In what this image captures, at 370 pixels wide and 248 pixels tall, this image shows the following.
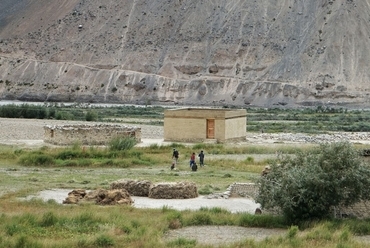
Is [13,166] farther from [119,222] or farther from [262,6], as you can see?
[262,6]

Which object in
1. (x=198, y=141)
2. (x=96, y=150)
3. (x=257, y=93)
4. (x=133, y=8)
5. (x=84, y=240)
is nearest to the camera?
(x=84, y=240)

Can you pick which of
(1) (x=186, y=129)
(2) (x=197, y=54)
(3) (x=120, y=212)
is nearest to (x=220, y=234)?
(3) (x=120, y=212)

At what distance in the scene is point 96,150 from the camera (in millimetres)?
36906

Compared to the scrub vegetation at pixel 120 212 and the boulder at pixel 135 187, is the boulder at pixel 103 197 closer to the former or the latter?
the scrub vegetation at pixel 120 212

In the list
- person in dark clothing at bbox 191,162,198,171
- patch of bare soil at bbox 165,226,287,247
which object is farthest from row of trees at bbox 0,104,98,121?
patch of bare soil at bbox 165,226,287,247

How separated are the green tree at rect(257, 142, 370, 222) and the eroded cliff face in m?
73.5

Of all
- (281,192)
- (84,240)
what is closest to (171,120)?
(281,192)

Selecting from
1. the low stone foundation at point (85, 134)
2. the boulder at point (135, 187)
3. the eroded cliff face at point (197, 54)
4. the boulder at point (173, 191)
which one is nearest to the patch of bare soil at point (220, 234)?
the boulder at point (173, 191)

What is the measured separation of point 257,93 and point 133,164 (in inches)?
2467

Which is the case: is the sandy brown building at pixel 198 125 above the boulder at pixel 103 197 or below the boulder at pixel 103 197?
above

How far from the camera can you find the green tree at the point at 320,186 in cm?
1944

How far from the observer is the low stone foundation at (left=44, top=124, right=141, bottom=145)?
44375 mm

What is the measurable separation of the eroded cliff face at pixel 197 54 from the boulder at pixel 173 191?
6923cm

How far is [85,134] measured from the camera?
44781mm
